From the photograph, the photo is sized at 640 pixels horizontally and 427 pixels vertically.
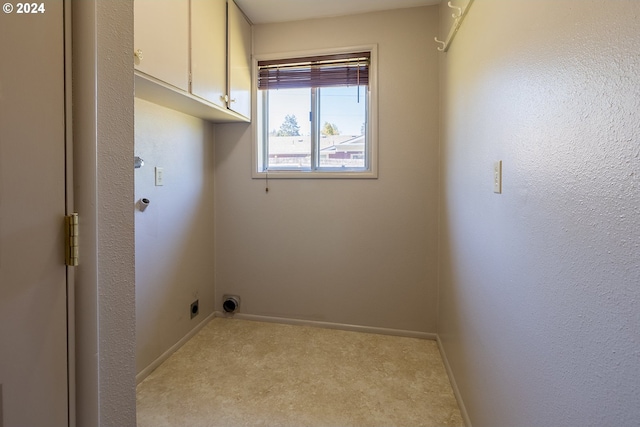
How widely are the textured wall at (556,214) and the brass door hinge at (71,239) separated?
98cm

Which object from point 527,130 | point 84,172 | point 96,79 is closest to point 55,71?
point 96,79

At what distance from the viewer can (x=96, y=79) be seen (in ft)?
1.89

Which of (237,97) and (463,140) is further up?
(237,97)

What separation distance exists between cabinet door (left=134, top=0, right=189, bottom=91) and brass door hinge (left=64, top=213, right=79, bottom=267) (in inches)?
45.9

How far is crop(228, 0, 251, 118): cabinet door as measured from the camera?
2.23 meters

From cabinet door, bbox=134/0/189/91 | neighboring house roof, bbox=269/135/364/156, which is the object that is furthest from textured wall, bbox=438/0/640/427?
cabinet door, bbox=134/0/189/91

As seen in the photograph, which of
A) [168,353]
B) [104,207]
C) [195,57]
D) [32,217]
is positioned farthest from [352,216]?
[32,217]

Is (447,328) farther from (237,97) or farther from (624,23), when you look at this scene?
(237,97)

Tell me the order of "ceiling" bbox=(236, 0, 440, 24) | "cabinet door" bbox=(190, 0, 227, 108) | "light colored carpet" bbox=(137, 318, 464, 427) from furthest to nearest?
"ceiling" bbox=(236, 0, 440, 24), "cabinet door" bbox=(190, 0, 227, 108), "light colored carpet" bbox=(137, 318, 464, 427)

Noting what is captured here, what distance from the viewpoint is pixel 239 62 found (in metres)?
2.36

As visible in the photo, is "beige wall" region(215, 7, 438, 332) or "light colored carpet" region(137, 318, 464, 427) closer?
"light colored carpet" region(137, 318, 464, 427)

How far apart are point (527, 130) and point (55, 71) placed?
1130 millimetres

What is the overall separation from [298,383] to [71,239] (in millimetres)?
1637
